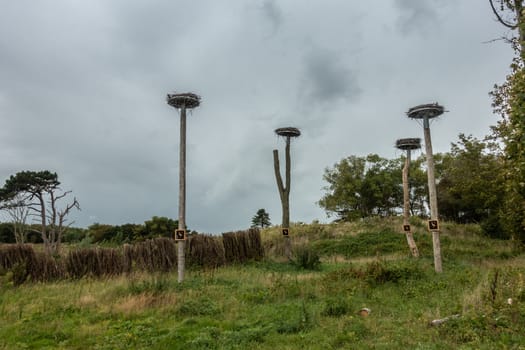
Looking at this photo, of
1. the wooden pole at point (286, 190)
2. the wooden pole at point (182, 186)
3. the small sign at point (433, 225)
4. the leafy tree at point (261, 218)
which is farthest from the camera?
the leafy tree at point (261, 218)

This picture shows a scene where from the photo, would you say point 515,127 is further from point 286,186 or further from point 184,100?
point 286,186

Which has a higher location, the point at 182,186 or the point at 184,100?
the point at 184,100

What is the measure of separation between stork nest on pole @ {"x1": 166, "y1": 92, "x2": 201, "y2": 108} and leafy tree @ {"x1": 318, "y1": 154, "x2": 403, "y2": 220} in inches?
955

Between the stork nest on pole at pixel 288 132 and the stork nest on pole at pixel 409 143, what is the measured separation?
159 inches

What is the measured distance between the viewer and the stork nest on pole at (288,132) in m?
14.0

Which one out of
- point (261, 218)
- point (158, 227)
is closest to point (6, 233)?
point (158, 227)

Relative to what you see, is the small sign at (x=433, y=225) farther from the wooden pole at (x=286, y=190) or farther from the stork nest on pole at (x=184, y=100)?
the stork nest on pole at (x=184, y=100)

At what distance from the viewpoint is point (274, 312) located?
6.36 m

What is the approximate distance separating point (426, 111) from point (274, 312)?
771 centimetres

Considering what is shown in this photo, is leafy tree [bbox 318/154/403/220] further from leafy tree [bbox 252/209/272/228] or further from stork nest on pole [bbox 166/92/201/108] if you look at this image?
stork nest on pole [bbox 166/92/201/108]

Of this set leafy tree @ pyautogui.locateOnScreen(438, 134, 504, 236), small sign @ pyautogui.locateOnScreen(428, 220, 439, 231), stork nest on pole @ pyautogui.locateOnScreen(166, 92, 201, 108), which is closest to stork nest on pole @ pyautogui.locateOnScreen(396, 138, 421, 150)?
leafy tree @ pyautogui.locateOnScreen(438, 134, 504, 236)

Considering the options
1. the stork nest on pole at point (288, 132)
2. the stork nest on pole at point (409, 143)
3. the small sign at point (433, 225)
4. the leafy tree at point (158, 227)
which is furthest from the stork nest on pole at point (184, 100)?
the leafy tree at point (158, 227)

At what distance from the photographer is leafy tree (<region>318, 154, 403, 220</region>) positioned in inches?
1297

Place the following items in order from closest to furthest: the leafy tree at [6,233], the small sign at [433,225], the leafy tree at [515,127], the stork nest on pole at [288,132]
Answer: the leafy tree at [515,127] < the small sign at [433,225] < the stork nest on pole at [288,132] < the leafy tree at [6,233]
